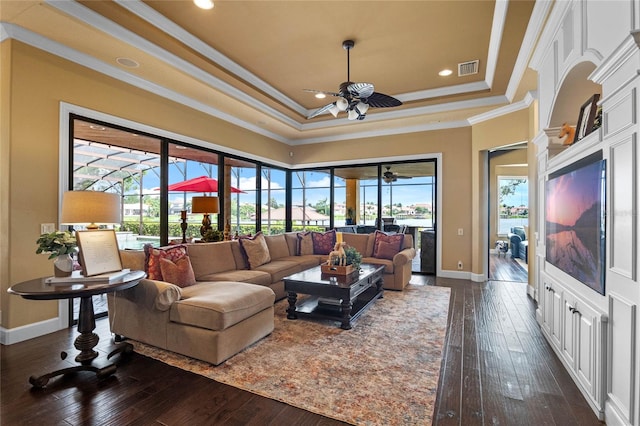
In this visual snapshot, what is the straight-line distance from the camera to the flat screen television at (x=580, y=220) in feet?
Result: 6.75

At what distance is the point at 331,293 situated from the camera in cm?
360

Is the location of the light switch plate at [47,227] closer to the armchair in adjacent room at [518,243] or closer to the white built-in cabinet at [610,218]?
the white built-in cabinet at [610,218]

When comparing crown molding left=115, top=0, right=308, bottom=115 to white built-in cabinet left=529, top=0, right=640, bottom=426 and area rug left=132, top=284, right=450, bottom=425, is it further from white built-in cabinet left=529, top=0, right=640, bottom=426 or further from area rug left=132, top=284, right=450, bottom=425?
white built-in cabinet left=529, top=0, right=640, bottom=426

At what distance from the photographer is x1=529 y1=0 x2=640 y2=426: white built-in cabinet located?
167 centimetres

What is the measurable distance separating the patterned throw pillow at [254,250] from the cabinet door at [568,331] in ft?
12.1

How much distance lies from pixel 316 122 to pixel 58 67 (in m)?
4.34

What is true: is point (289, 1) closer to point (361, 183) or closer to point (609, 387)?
point (609, 387)

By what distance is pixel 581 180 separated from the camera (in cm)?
234

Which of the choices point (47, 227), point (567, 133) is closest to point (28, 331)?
point (47, 227)

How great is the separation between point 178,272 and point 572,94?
14.1 feet

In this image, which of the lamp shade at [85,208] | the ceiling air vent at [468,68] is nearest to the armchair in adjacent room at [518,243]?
the ceiling air vent at [468,68]

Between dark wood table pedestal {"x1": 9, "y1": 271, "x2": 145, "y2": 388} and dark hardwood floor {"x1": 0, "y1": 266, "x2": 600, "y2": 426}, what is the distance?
3.2 inches

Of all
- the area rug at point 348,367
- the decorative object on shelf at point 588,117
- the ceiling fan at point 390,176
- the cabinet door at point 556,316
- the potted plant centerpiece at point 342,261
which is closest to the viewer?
the area rug at point 348,367

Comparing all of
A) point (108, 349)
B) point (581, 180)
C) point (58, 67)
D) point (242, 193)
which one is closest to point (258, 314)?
point (108, 349)
